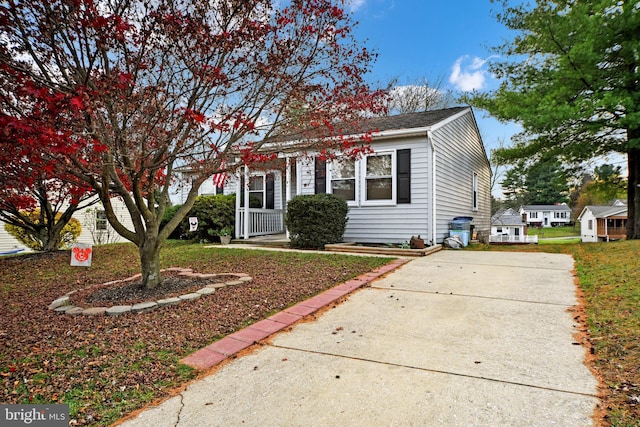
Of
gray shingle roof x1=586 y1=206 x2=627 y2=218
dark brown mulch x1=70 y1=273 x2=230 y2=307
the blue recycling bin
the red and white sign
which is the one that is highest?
gray shingle roof x1=586 y1=206 x2=627 y2=218

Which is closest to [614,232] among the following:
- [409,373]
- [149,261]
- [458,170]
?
[458,170]

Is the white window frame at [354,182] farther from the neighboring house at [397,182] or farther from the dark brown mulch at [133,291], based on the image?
the dark brown mulch at [133,291]

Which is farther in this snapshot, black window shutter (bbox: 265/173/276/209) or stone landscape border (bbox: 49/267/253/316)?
black window shutter (bbox: 265/173/276/209)

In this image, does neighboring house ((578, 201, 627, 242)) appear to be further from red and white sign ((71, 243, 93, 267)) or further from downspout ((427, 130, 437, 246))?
red and white sign ((71, 243, 93, 267))

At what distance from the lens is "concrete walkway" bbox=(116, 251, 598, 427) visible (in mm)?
1805

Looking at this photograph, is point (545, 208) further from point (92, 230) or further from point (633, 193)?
point (92, 230)

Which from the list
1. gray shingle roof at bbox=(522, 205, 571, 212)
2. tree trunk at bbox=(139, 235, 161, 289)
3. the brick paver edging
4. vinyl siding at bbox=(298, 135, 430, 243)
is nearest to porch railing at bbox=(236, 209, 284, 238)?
vinyl siding at bbox=(298, 135, 430, 243)

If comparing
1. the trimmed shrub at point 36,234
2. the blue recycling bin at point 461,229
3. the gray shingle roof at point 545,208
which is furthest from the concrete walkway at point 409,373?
the gray shingle roof at point 545,208

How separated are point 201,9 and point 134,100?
1.29 metres

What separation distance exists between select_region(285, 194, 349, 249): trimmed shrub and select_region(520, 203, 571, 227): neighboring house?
1929 inches

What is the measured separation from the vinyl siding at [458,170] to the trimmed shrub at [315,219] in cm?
282

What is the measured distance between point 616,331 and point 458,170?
29.2 ft

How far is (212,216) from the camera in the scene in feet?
33.1

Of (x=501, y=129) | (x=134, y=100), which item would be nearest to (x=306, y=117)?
(x=134, y=100)
